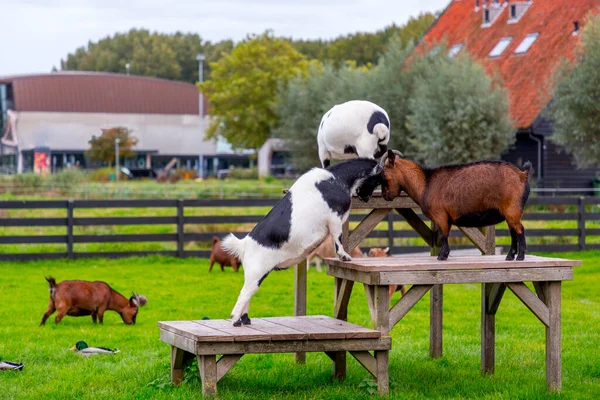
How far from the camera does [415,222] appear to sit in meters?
8.95

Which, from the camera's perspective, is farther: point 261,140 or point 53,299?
point 261,140

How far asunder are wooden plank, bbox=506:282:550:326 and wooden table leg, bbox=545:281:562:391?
0.05 meters

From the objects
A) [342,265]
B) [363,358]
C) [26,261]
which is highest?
[342,265]

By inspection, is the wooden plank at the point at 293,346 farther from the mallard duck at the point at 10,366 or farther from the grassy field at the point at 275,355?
the mallard duck at the point at 10,366

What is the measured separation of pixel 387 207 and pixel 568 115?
22.3 meters

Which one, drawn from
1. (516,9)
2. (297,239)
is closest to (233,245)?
(297,239)

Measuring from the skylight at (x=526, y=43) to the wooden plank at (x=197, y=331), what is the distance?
3274 centimetres

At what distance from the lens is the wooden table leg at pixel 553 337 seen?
775cm

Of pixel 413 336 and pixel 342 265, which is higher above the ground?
pixel 342 265

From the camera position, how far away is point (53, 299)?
11844 millimetres

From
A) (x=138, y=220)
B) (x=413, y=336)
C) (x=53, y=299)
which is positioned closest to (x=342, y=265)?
(x=413, y=336)

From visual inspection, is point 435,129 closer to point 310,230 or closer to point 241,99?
point 241,99

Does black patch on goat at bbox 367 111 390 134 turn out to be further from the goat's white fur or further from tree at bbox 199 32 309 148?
tree at bbox 199 32 309 148

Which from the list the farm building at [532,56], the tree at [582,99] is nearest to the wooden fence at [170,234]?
the tree at [582,99]
